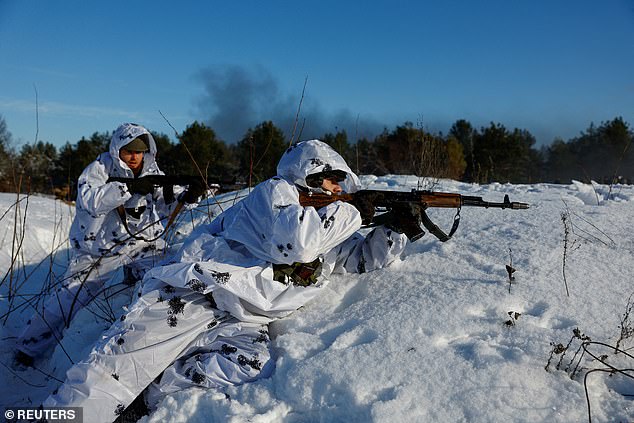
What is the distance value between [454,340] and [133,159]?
10.5 ft

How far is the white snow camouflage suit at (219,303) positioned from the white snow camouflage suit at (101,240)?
4.90 feet

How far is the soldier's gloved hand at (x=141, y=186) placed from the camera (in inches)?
165

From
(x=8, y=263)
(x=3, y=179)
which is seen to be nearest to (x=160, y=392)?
(x=8, y=263)

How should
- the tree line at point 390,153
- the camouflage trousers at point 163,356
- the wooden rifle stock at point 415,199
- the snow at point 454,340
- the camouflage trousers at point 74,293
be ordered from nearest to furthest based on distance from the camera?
the snow at point 454,340, the camouflage trousers at point 163,356, the wooden rifle stock at point 415,199, the camouflage trousers at point 74,293, the tree line at point 390,153

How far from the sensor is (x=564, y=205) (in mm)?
4227

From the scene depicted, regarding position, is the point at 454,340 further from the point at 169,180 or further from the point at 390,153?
the point at 390,153

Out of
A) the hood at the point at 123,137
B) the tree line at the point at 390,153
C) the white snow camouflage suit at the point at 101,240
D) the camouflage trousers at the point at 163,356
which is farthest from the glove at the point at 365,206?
the tree line at the point at 390,153

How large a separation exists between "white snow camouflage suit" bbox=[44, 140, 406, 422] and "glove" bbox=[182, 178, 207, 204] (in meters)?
1.34

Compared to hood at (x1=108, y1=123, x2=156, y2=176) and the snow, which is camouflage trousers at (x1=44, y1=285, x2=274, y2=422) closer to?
the snow

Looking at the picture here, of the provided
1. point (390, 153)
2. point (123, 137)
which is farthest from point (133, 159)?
point (390, 153)

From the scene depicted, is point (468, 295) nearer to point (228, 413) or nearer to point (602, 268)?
point (602, 268)

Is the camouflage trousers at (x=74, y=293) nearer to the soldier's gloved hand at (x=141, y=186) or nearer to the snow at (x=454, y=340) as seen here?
the snow at (x=454, y=340)

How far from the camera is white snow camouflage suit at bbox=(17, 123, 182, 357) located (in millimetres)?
3932

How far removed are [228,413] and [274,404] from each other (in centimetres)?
21
